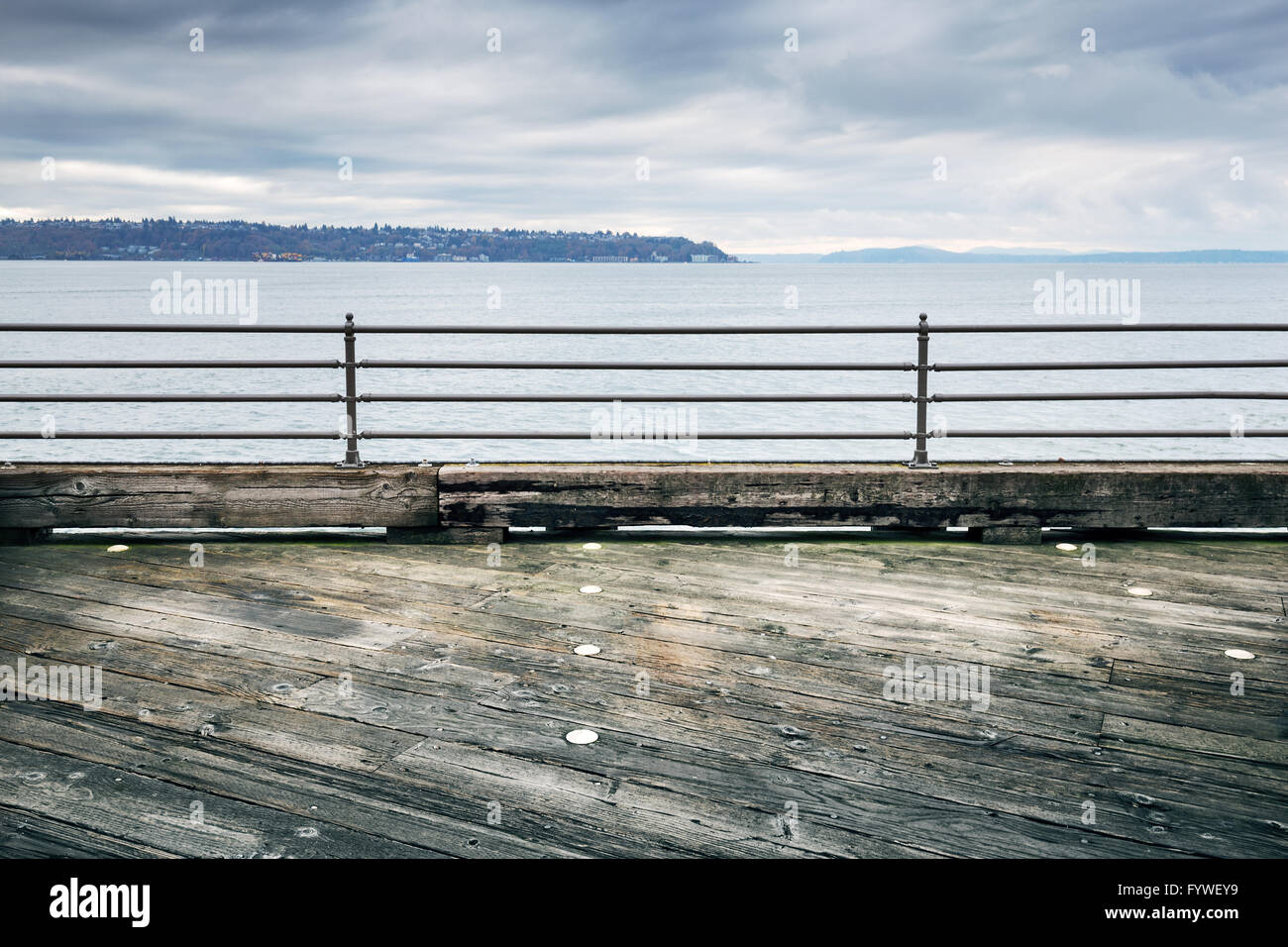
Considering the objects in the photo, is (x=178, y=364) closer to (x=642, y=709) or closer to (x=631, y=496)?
(x=631, y=496)

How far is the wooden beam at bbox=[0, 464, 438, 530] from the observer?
5.80m

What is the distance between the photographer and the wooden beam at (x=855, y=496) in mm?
5887

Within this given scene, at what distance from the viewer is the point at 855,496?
19.5ft

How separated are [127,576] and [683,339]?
51555mm

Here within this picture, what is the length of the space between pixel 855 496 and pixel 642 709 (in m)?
2.81

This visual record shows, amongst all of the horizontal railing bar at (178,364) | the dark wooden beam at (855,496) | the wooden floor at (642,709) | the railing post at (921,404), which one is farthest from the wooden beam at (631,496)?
the horizontal railing bar at (178,364)

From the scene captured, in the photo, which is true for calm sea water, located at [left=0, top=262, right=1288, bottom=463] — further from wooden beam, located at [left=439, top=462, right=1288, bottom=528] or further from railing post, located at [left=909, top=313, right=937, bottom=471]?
railing post, located at [left=909, top=313, right=937, bottom=471]

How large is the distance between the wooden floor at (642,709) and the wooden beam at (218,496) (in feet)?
1.05

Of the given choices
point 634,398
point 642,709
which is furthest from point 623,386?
point 642,709

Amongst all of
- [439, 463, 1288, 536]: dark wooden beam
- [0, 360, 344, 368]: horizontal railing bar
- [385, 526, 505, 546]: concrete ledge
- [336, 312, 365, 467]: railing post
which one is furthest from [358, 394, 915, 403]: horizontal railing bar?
[385, 526, 505, 546]: concrete ledge

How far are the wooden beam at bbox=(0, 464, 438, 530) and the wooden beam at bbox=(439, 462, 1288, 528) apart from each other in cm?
28

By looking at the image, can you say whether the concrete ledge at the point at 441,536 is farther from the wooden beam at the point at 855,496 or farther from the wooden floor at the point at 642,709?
the wooden floor at the point at 642,709

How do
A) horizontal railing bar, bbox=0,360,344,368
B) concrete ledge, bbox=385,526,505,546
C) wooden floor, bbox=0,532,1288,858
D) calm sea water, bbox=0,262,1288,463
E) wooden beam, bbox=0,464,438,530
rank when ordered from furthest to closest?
1. calm sea water, bbox=0,262,1288,463
2. concrete ledge, bbox=385,526,505,546
3. wooden beam, bbox=0,464,438,530
4. horizontal railing bar, bbox=0,360,344,368
5. wooden floor, bbox=0,532,1288,858
